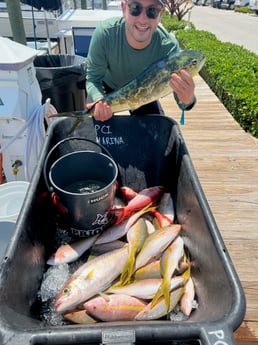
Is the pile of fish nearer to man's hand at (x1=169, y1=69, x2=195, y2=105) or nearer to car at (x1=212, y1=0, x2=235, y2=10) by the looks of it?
man's hand at (x1=169, y1=69, x2=195, y2=105)

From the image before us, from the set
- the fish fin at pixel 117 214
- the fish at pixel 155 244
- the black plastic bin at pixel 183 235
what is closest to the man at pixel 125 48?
the black plastic bin at pixel 183 235

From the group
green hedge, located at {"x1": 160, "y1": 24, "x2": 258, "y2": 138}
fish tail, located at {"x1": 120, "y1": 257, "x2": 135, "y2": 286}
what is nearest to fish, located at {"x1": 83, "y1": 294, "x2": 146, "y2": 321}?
fish tail, located at {"x1": 120, "y1": 257, "x2": 135, "y2": 286}

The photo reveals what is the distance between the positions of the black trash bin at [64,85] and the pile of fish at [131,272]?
2470mm

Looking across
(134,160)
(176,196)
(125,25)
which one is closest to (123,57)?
(125,25)

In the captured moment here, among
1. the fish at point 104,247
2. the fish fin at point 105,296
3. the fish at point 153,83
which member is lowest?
the fish at point 104,247

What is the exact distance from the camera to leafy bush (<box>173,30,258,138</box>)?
15.5 feet

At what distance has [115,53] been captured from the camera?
2.45 metres

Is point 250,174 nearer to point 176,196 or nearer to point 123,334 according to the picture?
point 176,196

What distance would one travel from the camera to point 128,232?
178cm

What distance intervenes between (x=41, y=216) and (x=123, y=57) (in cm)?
152

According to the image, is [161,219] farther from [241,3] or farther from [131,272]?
[241,3]

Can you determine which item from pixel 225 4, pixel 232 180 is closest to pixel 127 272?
pixel 232 180

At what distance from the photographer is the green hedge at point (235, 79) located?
15.5 ft

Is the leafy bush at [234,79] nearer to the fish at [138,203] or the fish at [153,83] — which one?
the fish at [153,83]
